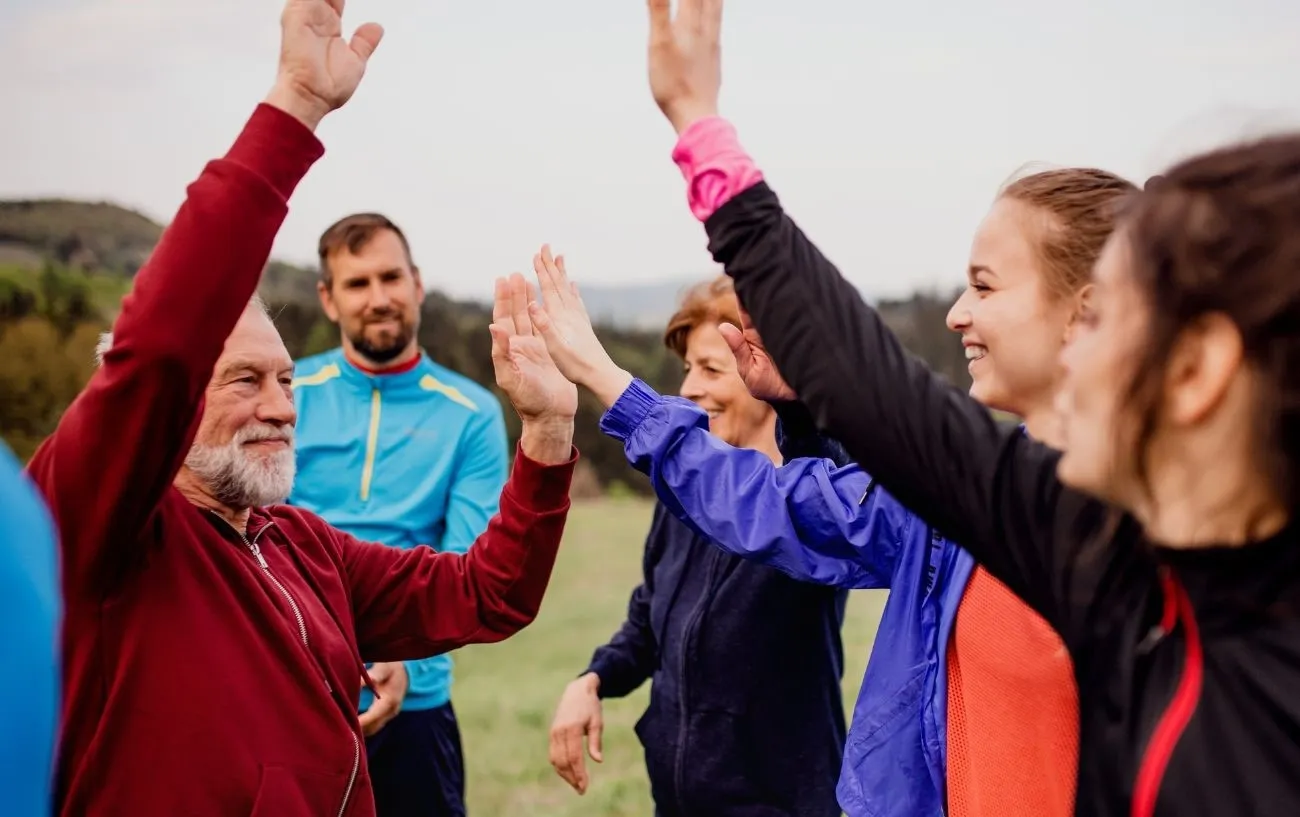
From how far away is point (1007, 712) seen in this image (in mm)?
1881

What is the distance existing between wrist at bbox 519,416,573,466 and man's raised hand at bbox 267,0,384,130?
0.87 meters

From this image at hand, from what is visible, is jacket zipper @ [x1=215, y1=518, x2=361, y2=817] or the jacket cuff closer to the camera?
jacket zipper @ [x1=215, y1=518, x2=361, y2=817]

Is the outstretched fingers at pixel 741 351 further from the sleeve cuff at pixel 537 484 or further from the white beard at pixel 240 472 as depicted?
the white beard at pixel 240 472

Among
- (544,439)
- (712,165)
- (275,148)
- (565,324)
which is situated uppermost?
(275,148)

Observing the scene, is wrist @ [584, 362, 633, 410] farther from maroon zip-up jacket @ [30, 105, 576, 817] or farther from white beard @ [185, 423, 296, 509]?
white beard @ [185, 423, 296, 509]

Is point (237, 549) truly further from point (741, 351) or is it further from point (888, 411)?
point (888, 411)

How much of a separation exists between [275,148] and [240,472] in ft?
2.47

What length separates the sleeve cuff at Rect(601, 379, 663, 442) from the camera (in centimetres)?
217

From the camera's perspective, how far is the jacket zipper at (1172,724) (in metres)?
1.17

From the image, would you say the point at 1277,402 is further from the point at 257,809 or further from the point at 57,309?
the point at 57,309

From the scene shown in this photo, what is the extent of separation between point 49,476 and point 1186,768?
148 centimetres

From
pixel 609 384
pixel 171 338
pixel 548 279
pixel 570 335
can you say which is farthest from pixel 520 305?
pixel 171 338

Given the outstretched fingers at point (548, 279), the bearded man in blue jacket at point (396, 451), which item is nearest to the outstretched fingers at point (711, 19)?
the outstretched fingers at point (548, 279)

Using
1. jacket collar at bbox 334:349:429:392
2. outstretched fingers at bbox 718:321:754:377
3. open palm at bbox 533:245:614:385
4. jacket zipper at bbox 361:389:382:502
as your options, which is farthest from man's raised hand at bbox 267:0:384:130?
jacket collar at bbox 334:349:429:392
